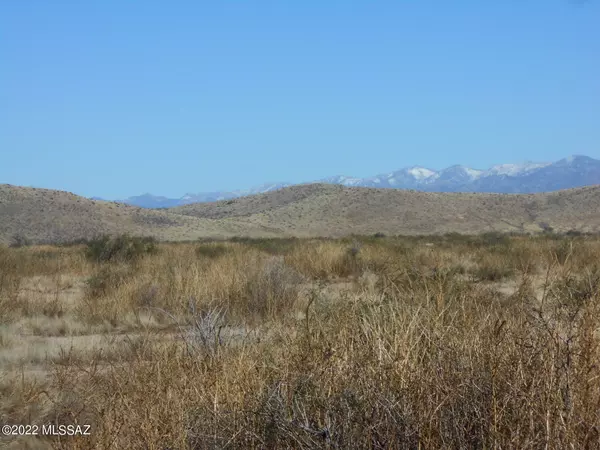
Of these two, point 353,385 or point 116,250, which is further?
point 116,250

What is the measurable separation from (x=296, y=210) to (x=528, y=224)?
3170 centimetres

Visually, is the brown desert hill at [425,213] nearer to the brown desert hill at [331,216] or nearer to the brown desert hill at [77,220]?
the brown desert hill at [331,216]

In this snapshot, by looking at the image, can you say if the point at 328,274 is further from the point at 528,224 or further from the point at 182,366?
the point at 528,224

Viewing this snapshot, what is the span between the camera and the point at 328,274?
1823 cm

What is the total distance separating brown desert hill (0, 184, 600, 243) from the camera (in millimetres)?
71812

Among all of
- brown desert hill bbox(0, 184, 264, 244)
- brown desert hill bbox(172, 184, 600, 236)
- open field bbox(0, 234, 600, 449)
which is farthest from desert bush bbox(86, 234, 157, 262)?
brown desert hill bbox(172, 184, 600, 236)

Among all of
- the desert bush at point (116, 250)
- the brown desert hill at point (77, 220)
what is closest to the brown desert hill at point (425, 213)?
the brown desert hill at point (77, 220)

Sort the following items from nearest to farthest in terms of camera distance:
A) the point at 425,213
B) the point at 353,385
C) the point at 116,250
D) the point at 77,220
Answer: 1. the point at 353,385
2. the point at 116,250
3. the point at 77,220
4. the point at 425,213

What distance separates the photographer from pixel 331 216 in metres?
89.3

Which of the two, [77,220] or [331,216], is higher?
[77,220]

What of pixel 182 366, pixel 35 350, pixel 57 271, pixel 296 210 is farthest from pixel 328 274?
pixel 296 210

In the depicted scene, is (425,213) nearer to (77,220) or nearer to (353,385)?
(77,220)

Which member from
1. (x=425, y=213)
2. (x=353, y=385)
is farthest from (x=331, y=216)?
(x=353, y=385)

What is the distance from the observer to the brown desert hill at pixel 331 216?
7181cm
